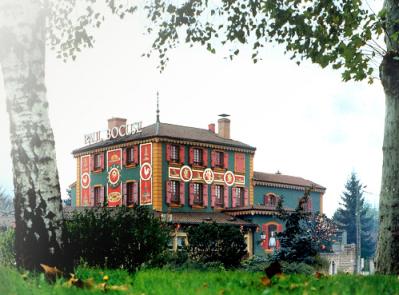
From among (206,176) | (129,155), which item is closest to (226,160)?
(206,176)

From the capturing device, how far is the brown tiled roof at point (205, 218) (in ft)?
156

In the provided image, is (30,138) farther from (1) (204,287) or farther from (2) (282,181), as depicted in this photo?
(2) (282,181)

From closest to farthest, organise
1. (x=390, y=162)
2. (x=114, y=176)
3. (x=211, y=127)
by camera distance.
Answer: (x=390, y=162) → (x=114, y=176) → (x=211, y=127)

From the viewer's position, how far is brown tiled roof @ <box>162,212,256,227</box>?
47456 millimetres

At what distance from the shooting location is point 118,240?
40.7 feet

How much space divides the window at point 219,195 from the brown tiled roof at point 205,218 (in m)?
1.27

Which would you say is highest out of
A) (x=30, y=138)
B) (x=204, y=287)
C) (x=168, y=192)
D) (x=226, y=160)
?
(x=226, y=160)

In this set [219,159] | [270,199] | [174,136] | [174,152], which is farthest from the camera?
[270,199]

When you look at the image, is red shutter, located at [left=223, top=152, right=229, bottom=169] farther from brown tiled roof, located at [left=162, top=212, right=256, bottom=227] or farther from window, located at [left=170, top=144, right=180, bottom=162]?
window, located at [left=170, top=144, right=180, bottom=162]

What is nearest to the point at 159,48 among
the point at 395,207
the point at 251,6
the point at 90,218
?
the point at 251,6

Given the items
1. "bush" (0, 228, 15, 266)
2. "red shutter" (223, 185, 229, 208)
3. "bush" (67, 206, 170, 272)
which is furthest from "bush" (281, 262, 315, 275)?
"red shutter" (223, 185, 229, 208)

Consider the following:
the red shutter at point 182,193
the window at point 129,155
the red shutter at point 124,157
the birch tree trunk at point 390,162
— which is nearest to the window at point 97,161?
the red shutter at point 124,157

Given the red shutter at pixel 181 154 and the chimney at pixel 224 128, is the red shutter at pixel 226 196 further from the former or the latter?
the red shutter at pixel 181 154

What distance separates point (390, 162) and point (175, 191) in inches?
1502
